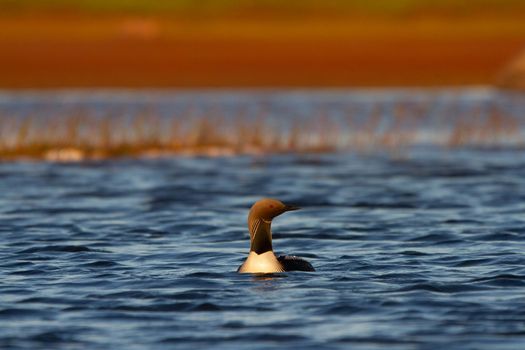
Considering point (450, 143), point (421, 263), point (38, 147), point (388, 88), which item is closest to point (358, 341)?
point (421, 263)

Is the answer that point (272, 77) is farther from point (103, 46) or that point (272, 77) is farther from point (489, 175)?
point (489, 175)

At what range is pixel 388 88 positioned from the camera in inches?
2154

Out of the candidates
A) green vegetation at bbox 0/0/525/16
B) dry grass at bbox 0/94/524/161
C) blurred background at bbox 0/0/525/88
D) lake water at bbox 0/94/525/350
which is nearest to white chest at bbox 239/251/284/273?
lake water at bbox 0/94/525/350

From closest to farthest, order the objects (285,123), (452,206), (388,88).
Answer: (452,206) → (285,123) → (388,88)

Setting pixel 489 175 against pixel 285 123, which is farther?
pixel 285 123

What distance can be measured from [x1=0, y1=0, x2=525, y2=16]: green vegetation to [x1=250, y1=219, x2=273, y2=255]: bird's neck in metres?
73.6

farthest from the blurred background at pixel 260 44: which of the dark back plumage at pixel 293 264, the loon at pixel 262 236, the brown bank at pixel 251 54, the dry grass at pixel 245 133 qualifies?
the loon at pixel 262 236

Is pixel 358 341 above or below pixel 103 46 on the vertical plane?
below

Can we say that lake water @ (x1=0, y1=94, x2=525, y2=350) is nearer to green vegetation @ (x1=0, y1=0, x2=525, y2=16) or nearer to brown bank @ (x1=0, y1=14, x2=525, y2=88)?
brown bank @ (x1=0, y1=14, x2=525, y2=88)

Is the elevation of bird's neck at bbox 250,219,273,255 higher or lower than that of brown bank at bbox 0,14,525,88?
lower

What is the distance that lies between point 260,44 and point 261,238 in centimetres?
5375

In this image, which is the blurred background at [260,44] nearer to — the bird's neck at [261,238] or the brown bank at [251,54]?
the brown bank at [251,54]

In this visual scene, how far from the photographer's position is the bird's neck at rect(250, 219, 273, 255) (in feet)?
41.6

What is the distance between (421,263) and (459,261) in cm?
46
